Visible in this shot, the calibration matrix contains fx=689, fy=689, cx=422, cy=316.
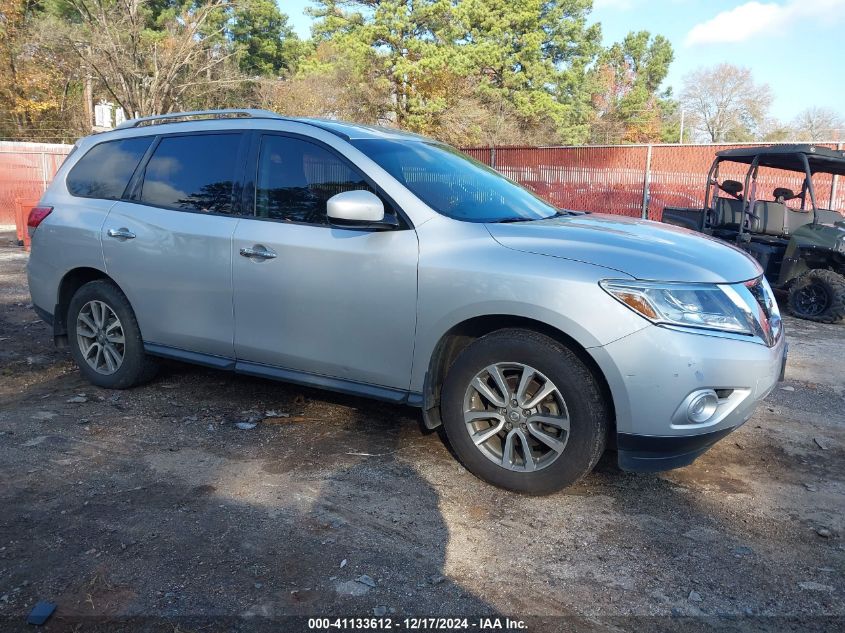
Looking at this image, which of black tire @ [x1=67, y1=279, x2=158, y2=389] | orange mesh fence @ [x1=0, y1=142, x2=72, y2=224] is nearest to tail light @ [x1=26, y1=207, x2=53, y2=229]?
black tire @ [x1=67, y1=279, x2=158, y2=389]

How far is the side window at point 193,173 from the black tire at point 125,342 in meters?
0.73

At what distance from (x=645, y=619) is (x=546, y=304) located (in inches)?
53.4

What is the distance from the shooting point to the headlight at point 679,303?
3.02 meters

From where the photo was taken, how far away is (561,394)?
319 cm

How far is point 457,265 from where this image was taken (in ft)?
11.2

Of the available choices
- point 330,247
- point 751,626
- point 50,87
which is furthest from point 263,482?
point 50,87

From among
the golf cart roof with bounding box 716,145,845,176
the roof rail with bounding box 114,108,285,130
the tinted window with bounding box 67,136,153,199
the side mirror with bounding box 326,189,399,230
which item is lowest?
the side mirror with bounding box 326,189,399,230

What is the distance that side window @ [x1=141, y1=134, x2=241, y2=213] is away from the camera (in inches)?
170

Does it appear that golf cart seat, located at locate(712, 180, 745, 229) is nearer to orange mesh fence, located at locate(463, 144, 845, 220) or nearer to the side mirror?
orange mesh fence, located at locate(463, 144, 845, 220)

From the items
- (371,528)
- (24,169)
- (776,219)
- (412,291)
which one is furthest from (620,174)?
(24,169)

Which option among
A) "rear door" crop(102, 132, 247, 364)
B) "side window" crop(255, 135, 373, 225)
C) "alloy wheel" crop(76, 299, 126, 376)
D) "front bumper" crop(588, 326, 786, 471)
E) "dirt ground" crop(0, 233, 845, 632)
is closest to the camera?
"dirt ground" crop(0, 233, 845, 632)

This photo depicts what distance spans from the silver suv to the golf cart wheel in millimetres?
5115

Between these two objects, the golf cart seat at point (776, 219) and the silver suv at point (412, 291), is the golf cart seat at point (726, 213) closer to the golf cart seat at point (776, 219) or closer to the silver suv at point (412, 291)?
the golf cart seat at point (776, 219)

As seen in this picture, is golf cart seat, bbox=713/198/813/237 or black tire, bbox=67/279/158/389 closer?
black tire, bbox=67/279/158/389
